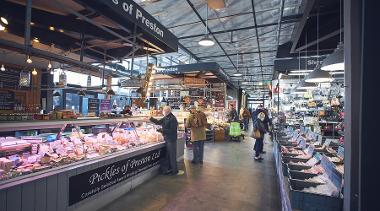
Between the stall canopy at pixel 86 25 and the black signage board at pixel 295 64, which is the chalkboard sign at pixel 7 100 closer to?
the stall canopy at pixel 86 25

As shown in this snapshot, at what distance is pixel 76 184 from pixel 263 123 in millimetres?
6171

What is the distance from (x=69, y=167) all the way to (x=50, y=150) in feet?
1.69

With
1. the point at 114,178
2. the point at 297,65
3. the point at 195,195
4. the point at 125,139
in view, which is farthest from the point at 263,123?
the point at 114,178

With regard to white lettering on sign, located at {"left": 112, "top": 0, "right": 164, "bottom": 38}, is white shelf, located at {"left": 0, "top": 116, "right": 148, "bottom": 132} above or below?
below

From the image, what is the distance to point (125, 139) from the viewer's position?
16.4ft

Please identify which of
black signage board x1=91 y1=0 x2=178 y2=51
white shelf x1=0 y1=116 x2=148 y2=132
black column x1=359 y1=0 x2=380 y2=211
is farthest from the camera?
black signage board x1=91 y1=0 x2=178 y2=51

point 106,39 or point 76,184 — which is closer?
point 76,184

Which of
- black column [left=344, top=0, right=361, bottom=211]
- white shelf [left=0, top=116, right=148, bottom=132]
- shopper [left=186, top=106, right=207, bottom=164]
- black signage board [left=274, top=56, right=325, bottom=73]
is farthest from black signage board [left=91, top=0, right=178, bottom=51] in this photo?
black signage board [left=274, top=56, right=325, bottom=73]

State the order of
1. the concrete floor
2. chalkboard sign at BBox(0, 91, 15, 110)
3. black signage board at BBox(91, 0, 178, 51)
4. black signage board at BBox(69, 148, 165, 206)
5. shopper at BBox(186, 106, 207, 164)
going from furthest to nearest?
chalkboard sign at BBox(0, 91, 15, 110), shopper at BBox(186, 106, 207, 164), the concrete floor, black signage board at BBox(69, 148, 165, 206), black signage board at BBox(91, 0, 178, 51)

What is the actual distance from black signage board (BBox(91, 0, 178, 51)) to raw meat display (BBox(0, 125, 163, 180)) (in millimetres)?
2255

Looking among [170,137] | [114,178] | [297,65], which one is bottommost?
[114,178]

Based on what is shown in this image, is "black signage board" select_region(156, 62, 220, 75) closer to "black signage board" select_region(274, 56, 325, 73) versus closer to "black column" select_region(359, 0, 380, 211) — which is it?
"black signage board" select_region(274, 56, 325, 73)

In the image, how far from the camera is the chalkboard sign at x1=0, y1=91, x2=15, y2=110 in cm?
795

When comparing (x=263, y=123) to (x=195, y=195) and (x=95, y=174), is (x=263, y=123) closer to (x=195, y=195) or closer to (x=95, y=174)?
(x=195, y=195)
